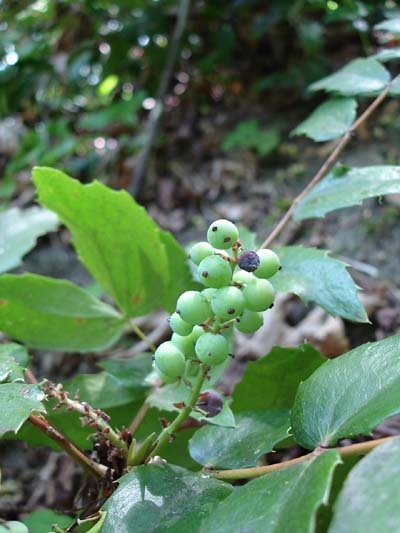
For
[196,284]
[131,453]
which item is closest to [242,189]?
[196,284]

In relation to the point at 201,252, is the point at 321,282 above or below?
below

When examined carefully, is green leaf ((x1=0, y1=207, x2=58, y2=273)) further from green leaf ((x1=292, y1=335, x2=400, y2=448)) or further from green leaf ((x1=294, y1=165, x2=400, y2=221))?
green leaf ((x1=292, y1=335, x2=400, y2=448))

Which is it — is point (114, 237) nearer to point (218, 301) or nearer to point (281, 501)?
point (218, 301)

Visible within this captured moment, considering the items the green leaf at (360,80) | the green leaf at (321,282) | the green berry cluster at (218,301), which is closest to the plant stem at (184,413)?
the green berry cluster at (218,301)

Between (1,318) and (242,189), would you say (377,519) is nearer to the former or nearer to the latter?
(1,318)

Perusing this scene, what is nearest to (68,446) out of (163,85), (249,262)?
(249,262)

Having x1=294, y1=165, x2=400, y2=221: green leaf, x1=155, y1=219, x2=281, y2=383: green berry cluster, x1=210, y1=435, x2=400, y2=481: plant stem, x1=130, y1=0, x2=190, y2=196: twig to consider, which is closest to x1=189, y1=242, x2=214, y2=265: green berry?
x1=155, y1=219, x2=281, y2=383: green berry cluster
